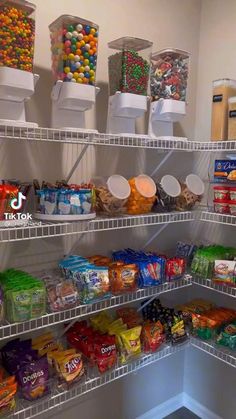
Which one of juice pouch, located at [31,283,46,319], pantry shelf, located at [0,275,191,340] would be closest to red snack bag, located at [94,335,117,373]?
pantry shelf, located at [0,275,191,340]

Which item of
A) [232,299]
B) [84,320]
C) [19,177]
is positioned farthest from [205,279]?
[19,177]

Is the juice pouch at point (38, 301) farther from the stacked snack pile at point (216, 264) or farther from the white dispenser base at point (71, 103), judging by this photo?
the stacked snack pile at point (216, 264)

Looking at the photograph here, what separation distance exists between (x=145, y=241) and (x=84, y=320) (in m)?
0.52

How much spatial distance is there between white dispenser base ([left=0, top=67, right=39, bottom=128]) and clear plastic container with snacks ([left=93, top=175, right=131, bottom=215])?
0.42 m

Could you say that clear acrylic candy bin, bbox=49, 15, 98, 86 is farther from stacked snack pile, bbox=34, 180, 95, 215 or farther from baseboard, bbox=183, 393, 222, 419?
baseboard, bbox=183, 393, 222, 419

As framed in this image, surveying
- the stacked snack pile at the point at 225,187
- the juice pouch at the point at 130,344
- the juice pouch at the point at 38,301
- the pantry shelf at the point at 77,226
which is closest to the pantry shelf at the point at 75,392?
the juice pouch at the point at 130,344

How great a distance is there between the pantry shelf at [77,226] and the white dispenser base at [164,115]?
398mm

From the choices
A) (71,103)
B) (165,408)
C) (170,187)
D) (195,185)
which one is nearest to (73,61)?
(71,103)

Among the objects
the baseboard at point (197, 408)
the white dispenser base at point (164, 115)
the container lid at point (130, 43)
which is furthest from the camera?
the baseboard at point (197, 408)

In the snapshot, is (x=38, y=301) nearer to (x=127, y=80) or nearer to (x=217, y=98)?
(x=127, y=80)

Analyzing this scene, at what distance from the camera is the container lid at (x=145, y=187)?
156 centimetres

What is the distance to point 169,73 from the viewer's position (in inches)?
61.7

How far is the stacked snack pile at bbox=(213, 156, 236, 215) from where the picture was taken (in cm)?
166

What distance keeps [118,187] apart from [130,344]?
2.29 feet
